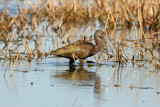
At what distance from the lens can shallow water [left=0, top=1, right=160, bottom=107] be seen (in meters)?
5.41

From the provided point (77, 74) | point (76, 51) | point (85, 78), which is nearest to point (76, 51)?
point (76, 51)

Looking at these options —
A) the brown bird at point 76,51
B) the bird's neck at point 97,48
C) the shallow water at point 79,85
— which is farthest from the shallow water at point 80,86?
the bird's neck at point 97,48

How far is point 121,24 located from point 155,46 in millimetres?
4985

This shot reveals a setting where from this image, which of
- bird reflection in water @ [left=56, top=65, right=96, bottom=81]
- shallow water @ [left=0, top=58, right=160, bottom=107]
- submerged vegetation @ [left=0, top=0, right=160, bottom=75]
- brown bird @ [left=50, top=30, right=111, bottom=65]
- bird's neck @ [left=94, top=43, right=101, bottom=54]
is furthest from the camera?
submerged vegetation @ [left=0, top=0, right=160, bottom=75]

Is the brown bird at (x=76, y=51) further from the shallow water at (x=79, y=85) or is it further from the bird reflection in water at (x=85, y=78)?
the bird reflection in water at (x=85, y=78)

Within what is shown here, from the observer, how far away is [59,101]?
541 cm

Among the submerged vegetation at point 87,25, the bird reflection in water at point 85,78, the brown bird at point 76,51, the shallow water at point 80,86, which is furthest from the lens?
the submerged vegetation at point 87,25

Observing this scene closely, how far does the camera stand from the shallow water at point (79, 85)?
541 centimetres

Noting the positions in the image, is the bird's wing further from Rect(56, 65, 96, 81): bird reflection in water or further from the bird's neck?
Rect(56, 65, 96, 81): bird reflection in water

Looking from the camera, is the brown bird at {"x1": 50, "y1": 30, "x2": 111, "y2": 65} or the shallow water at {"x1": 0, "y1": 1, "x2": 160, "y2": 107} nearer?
the shallow water at {"x1": 0, "y1": 1, "x2": 160, "y2": 107}

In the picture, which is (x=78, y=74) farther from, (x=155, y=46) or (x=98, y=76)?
(x=155, y=46)

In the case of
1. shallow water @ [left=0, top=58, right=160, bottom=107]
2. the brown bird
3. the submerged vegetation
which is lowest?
shallow water @ [left=0, top=58, right=160, bottom=107]

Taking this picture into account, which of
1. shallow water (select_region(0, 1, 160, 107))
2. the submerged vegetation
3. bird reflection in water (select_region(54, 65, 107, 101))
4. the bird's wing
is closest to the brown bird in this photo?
the bird's wing

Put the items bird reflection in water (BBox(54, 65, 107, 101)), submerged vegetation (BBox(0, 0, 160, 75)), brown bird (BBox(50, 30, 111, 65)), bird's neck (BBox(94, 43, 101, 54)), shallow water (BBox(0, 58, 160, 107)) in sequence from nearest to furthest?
1. shallow water (BBox(0, 58, 160, 107))
2. bird reflection in water (BBox(54, 65, 107, 101))
3. brown bird (BBox(50, 30, 111, 65))
4. bird's neck (BBox(94, 43, 101, 54))
5. submerged vegetation (BBox(0, 0, 160, 75))
